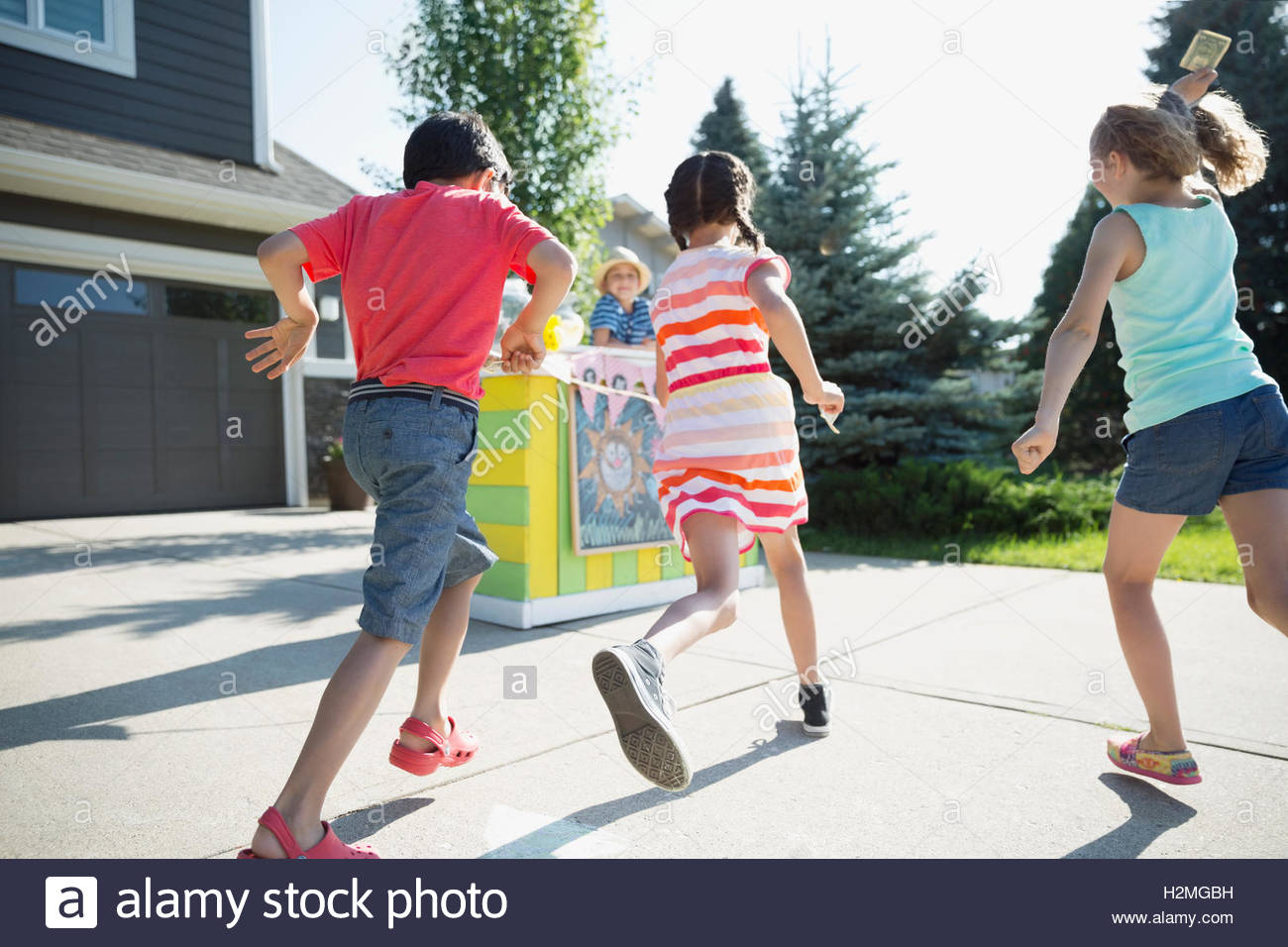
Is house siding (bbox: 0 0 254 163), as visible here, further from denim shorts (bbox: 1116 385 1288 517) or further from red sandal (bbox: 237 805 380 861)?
denim shorts (bbox: 1116 385 1288 517)

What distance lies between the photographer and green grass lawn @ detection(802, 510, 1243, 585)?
5620 mm

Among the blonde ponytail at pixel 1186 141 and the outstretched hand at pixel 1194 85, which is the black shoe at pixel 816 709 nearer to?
the blonde ponytail at pixel 1186 141

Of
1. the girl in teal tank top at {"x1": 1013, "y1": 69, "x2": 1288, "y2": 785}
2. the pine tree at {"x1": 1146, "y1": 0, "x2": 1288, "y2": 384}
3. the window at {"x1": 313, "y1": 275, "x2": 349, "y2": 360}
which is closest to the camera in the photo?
the girl in teal tank top at {"x1": 1013, "y1": 69, "x2": 1288, "y2": 785}

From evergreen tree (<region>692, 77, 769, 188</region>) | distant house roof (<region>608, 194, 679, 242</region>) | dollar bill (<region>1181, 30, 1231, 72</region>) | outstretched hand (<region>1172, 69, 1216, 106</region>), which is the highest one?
evergreen tree (<region>692, 77, 769, 188</region>)

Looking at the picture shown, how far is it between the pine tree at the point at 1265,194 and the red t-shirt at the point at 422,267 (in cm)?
1587

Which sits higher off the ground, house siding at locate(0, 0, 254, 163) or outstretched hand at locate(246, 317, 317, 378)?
house siding at locate(0, 0, 254, 163)

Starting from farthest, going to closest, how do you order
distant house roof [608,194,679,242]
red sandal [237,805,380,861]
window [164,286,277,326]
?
1. distant house roof [608,194,679,242]
2. window [164,286,277,326]
3. red sandal [237,805,380,861]

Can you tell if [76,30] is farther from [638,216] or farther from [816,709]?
[638,216]

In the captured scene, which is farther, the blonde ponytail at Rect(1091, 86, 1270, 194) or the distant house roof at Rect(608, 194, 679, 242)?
the distant house roof at Rect(608, 194, 679, 242)

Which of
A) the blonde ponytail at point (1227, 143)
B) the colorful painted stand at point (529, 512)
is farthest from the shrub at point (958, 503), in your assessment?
the blonde ponytail at point (1227, 143)

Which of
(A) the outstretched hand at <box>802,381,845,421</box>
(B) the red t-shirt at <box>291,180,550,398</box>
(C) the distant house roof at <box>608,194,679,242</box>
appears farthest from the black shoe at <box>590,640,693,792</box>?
(C) the distant house roof at <box>608,194,679,242</box>

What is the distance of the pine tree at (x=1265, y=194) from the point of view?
14.5 metres

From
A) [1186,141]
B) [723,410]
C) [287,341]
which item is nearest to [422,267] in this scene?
[287,341]
